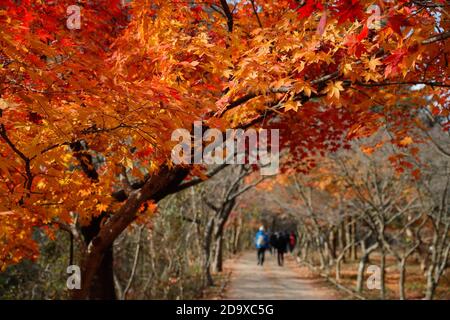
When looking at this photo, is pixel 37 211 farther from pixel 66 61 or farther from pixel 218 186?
pixel 218 186

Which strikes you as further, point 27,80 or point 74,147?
point 74,147

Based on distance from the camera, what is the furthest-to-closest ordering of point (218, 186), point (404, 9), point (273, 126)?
point (218, 186), point (273, 126), point (404, 9)

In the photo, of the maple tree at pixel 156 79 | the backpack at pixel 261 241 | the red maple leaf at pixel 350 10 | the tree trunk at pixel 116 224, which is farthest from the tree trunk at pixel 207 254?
the red maple leaf at pixel 350 10

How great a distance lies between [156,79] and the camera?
4.17m

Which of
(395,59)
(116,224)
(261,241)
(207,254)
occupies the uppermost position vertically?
(395,59)

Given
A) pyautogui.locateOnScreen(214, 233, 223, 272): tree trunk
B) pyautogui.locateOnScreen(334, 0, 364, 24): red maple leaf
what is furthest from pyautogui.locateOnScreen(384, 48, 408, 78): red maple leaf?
pyautogui.locateOnScreen(214, 233, 223, 272): tree trunk

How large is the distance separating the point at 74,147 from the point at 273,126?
365cm

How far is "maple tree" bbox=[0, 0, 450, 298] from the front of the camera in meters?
3.29

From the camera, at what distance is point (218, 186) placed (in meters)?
19.4

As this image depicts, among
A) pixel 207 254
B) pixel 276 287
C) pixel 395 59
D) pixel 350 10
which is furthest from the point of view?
pixel 276 287

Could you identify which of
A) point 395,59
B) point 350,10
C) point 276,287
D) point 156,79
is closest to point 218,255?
point 276,287

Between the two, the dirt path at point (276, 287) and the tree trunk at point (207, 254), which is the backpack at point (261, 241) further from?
the tree trunk at point (207, 254)

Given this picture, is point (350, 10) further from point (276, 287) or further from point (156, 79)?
point (276, 287)
